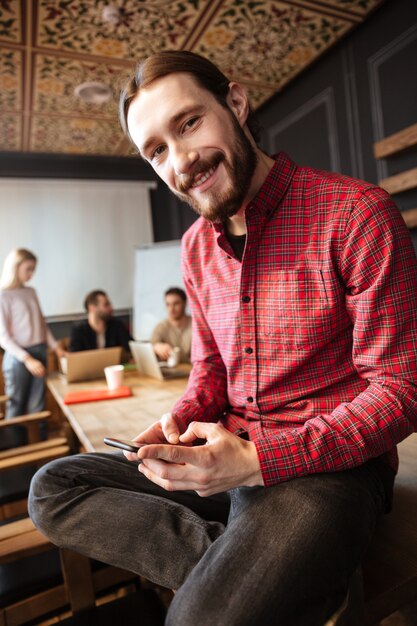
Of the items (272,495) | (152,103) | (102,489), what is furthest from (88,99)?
(272,495)

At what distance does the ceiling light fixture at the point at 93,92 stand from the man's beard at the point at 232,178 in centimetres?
260

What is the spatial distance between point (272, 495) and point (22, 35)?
2.88 m

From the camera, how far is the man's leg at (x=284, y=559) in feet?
1.90

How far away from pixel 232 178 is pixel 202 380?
0.50 metres

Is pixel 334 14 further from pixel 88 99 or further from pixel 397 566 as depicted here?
pixel 397 566

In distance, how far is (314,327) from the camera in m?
0.88

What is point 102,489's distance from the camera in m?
0.92

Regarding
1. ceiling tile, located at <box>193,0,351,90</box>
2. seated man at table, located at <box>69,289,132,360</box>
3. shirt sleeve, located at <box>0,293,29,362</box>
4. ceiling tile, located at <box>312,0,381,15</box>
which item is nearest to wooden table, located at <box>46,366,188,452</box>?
seated man at table, located at <box>69,289,132,360</box>

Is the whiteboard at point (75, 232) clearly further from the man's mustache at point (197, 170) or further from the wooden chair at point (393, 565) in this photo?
the wooden chair at point (393, 565)

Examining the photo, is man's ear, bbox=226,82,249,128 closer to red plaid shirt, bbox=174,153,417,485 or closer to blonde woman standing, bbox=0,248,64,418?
red plaid shirt, bbox=174,153,417,485

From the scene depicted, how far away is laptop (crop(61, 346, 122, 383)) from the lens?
225 cm

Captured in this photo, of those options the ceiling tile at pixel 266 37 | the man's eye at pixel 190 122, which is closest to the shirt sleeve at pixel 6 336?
the ceiling tile at pixel 266 37

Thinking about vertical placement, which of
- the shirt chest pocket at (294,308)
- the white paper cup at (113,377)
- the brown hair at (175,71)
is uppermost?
the brown hair at (175,71)

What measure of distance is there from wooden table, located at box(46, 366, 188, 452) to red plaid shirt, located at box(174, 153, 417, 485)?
0.40m
